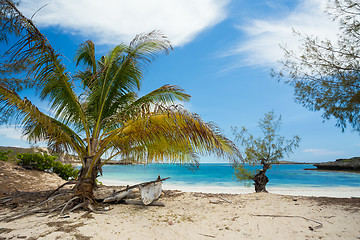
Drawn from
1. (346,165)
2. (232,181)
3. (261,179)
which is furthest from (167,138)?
(346,165)

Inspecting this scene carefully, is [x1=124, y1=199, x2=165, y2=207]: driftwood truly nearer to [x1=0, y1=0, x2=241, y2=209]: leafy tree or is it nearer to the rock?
[x1=0, y1=0, x2=241, y2=209]: leafy tree

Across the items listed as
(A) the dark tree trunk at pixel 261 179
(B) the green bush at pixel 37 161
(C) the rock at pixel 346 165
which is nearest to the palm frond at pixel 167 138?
(A) the dark tree trunk at pixel 261 179

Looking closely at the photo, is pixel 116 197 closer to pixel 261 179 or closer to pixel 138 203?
pixel 138 203

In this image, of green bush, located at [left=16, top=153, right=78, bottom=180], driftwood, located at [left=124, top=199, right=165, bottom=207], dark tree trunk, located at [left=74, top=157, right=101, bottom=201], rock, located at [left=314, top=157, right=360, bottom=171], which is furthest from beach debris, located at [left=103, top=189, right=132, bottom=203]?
rock, located at [left=314, top=157, right=360, bottom=171]

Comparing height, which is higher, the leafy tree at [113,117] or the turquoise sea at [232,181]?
the leafy tree at [113,117]

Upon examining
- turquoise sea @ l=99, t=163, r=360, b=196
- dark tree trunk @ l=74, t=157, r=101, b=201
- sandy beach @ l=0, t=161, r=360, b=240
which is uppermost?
dark tree trunk @ l=74, t=157, r=101, b=201

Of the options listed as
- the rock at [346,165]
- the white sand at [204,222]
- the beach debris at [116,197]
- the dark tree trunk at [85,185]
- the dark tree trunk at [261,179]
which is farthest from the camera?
the rock at [346,165]

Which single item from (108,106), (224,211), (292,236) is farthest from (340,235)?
(108,106)

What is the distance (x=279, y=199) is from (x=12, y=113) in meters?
7.03

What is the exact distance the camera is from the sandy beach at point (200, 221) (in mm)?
4324

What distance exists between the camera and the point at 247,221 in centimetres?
500

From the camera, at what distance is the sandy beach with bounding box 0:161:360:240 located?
4324 millimetres

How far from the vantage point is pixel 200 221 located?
16.3 ft

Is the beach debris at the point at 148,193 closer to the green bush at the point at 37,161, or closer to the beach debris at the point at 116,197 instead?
the beach debris at the point at 116,197
